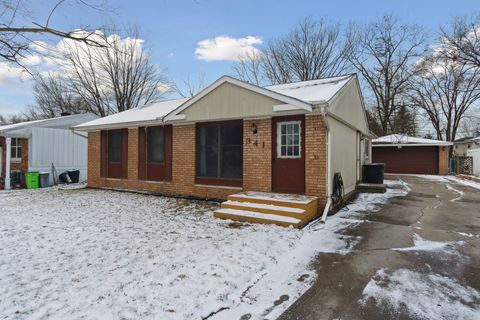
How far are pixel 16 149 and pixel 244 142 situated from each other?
1291 centimetres

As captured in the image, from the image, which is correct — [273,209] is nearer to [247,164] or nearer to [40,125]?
[247,164]

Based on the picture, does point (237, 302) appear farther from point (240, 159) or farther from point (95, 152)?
point (95, 152)

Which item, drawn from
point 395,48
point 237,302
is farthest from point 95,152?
point 395,48

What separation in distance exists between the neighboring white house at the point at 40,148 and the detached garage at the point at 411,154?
64.7 ft

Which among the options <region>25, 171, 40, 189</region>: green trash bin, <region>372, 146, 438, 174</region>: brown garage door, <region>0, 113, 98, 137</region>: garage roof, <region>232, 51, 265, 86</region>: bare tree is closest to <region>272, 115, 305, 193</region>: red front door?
<region>25, 171, 40, 189</region>: green trash bin

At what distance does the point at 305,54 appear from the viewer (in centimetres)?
2541

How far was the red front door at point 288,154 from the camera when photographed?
699 centimetres

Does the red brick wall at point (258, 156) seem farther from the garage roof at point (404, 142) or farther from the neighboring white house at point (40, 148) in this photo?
the garage roof at point (404, 142)

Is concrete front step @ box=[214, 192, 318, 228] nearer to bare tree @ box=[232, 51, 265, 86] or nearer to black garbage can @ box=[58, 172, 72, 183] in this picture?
black garbage can @ box=[58, 172, 72, 183]

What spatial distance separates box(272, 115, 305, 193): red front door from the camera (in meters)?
6.99

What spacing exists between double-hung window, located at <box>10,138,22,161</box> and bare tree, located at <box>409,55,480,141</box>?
96.7 ft

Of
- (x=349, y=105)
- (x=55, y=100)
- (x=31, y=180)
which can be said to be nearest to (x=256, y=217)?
(x=349, y=105)

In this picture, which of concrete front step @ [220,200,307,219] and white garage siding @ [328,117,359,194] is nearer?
concrete front step @ [220,200,307,219]

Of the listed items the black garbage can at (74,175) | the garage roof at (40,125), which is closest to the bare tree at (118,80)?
the garage roof at (40,125)
